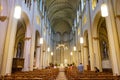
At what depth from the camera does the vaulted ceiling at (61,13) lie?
28897 millimetres

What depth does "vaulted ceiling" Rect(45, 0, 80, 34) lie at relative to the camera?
28.9 meters

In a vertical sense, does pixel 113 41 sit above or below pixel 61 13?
below

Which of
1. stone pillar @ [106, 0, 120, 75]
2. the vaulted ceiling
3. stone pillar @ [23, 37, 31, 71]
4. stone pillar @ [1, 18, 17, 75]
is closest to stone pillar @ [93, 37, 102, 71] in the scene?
stone pillar @ [106, 0, 120, 75]

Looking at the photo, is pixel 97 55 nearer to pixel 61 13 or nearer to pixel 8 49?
pixel 8 49

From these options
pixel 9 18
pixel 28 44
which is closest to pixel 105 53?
pixel 28 44

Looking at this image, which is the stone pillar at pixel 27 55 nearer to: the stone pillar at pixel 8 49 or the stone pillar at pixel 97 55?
the stone pillar at pixel 8 49

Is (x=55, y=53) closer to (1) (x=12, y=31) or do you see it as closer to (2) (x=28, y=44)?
(2) (x=28, y=44)

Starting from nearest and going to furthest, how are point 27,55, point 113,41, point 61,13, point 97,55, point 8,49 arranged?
point 8,49, point 113,41, point 97,55, point 27,55, point 61,13

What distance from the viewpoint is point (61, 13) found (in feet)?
117

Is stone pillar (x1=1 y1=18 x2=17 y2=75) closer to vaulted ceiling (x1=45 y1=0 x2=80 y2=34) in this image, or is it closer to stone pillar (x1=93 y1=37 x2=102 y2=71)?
stone pillar (x1=93 y1=37 x2=102 y2=71)

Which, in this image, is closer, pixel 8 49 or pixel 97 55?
pixel 8 49

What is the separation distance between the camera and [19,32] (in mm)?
20219

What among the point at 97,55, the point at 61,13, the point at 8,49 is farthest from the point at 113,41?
the point at 61,13

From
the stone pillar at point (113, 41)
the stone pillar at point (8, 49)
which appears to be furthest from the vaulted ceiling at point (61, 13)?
the stone pillar at point (8, 49)
